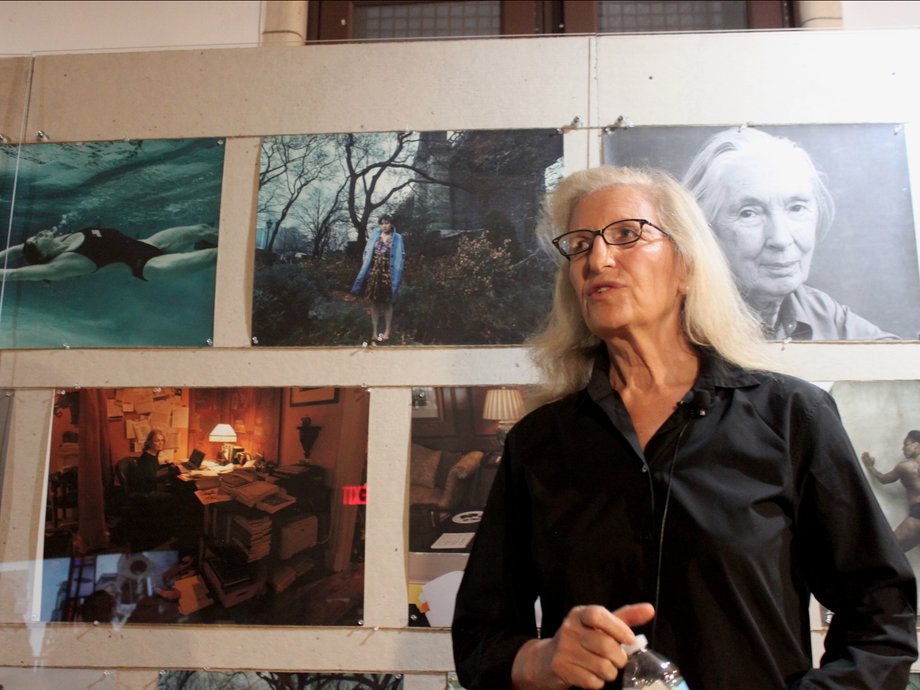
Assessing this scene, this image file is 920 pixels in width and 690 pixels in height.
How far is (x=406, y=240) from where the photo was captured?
222 centimetres

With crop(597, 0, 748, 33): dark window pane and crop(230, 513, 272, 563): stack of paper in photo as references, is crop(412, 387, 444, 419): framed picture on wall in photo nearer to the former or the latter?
crop(230, 513, 272, 563): stack of paper in photo

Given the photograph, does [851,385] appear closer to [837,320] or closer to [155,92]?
[837,320]

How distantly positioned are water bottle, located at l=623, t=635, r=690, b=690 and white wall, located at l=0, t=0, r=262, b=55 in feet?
6.73

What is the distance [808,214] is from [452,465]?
1160 mm

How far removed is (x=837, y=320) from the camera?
6.88ft

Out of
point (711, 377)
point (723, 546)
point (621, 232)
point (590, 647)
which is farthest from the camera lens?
point (621, 232)

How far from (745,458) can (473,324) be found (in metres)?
1.01

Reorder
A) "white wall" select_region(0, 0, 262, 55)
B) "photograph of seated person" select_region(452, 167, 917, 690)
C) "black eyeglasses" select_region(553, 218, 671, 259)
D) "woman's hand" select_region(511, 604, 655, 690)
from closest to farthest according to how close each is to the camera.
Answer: "woman's hand" select_region(511, 604, 655, 690), "photograph of seated person" select_region(452, 167, 917, 690), "black eyeglasses" select_region(553, 218, 671, 259), "white wall" select_region(0, 0, 262, 55)

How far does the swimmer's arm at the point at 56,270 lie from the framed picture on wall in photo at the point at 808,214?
153 centimetres

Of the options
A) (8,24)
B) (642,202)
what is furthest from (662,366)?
(8,24)

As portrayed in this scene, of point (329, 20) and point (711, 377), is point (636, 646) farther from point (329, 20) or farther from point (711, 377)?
point (329, 20)

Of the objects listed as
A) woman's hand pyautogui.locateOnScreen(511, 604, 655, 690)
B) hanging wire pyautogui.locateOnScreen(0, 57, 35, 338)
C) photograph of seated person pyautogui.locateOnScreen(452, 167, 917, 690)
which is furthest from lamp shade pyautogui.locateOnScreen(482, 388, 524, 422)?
hanging wire pyautogui.locateOnScreen(0, 57, 35, 338)

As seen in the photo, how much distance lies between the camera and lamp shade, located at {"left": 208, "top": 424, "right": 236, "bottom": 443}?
2.19 m

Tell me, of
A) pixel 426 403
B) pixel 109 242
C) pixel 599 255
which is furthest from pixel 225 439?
pixel 599 255
